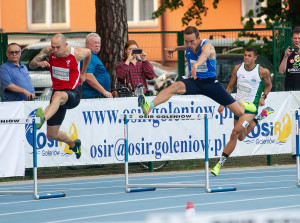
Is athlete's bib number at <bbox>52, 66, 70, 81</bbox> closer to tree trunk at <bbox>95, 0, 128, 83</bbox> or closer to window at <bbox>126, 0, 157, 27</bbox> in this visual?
tree trunk at <bbox>95, 0, 128, 83</bbox>

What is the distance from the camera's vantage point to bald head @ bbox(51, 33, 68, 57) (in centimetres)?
1097

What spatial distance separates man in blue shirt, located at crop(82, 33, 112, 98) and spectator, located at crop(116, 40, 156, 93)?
1.24ft

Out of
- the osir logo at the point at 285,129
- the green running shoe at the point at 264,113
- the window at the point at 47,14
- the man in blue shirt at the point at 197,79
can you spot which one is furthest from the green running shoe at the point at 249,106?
the window at the point at 47,14

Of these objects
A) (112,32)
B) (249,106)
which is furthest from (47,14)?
(249,106)

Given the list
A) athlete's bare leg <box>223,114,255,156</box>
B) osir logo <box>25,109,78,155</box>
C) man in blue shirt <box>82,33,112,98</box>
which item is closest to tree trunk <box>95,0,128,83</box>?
man in blue shirt <box>82,33,112,98</box>

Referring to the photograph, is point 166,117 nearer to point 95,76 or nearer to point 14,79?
point 95,76

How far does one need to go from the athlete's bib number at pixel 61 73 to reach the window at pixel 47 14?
23.6 metres

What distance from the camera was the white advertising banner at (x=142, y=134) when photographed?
44.1 feet

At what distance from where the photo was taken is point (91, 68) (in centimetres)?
1349

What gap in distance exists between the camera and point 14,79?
13320mm

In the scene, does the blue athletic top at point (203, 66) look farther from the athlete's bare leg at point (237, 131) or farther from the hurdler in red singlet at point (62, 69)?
the athlete's bare leg at point (237, 131)

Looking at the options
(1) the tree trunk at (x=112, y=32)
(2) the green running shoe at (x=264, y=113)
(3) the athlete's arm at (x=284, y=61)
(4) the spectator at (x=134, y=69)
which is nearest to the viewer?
(2) the green running shoe at (x=264, y=113)

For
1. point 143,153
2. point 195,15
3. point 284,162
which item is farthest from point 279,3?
point 143,153

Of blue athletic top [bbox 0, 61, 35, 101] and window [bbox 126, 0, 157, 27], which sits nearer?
blue athletic top [bbox 0, 61, 35, 101]
